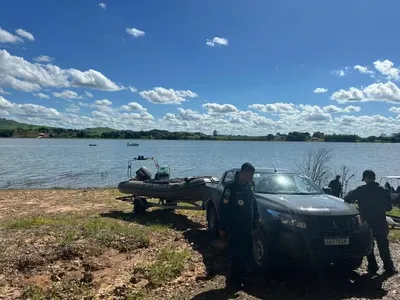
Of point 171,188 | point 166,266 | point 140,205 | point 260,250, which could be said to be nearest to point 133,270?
point 166,266

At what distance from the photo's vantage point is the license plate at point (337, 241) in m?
6.09

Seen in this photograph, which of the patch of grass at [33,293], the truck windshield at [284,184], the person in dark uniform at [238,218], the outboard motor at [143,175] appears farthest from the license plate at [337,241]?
the outboard motor at [143,175]

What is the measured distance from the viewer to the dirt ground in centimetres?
603

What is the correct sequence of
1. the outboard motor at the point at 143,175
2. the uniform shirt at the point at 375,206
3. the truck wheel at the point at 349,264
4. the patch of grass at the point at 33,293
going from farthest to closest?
the outboard motor at the point at 143,175 → the uniform shirt at the point at 375,206 → the truck wheel at the point at 349,264 → the patch of grass at the point at 33,293

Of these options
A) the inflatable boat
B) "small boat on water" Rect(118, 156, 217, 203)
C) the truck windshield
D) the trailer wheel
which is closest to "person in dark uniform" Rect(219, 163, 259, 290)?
the truck windshield

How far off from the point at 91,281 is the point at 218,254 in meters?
2.89

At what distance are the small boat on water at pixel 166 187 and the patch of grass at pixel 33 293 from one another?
5913mm

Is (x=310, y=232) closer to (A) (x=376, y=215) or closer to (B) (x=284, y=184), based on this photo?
(A) (x=376, y=215)

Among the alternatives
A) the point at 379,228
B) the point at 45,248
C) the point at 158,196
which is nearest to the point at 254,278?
the point at 379,228

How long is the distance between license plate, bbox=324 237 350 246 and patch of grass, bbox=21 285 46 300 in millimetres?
4660

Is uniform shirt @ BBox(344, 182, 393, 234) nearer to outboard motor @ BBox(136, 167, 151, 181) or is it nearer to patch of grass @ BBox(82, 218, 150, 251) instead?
patch of grass @ BBox(82, 218, 150, 251)

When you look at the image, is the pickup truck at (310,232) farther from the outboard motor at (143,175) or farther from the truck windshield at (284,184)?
the outboard motor at (143,175)

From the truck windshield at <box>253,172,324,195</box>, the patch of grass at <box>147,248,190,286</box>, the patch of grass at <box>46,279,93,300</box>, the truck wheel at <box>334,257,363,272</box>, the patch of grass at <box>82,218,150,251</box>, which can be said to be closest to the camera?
the patch of grass at <box>46,279,93,300</box>

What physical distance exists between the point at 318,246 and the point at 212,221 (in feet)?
13.6
